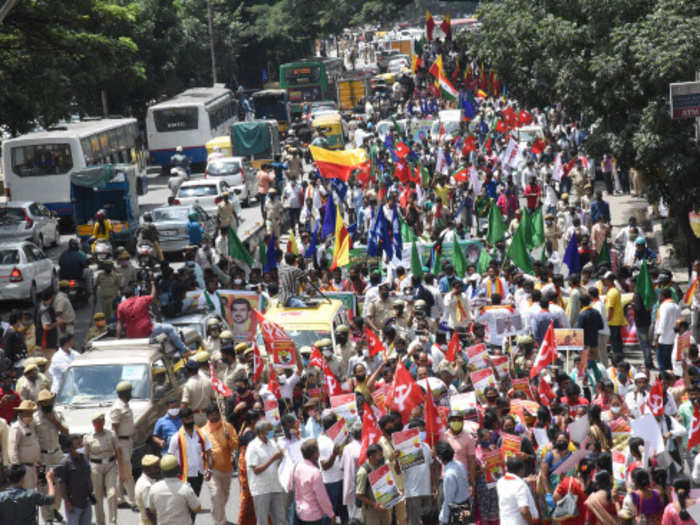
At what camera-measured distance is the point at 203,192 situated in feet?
109

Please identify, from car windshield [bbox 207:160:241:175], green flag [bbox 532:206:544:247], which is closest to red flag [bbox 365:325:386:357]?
green flag [bbox 532:206:544:247]

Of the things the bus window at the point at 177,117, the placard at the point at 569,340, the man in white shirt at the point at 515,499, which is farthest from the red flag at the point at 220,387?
the bus window at the point at 177,117

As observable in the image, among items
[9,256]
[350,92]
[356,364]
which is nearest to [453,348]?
[356,364]

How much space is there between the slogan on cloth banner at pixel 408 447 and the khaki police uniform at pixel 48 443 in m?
3.77

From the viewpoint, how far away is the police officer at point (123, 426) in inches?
515

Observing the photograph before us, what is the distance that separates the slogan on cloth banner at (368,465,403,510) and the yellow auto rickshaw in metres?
39.2

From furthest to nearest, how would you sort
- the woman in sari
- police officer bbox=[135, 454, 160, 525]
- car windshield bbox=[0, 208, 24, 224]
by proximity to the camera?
car windshield bbox=[0, 208, 24, 224] < police officer bbox=[135, 454, 160, 525] < the woman in sari

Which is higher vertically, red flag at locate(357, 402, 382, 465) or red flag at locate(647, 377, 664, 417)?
red flag at locate(357, 402, 382, 465)

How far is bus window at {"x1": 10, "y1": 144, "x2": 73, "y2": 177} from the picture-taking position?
35062 mm

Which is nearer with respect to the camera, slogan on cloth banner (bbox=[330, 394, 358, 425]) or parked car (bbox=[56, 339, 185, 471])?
slogan on cloth banner (bbox=[330, 394, 358, 425])

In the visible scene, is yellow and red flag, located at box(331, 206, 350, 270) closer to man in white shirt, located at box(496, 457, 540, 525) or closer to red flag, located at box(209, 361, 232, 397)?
red flag, located at box(209, 361, 232, 397)

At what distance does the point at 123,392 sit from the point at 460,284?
5.96 meters

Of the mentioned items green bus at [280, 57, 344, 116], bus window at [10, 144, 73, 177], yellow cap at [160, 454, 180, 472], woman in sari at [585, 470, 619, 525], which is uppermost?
green bus at [280, 57, 344, 116]

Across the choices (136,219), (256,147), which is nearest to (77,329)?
(136,219)
